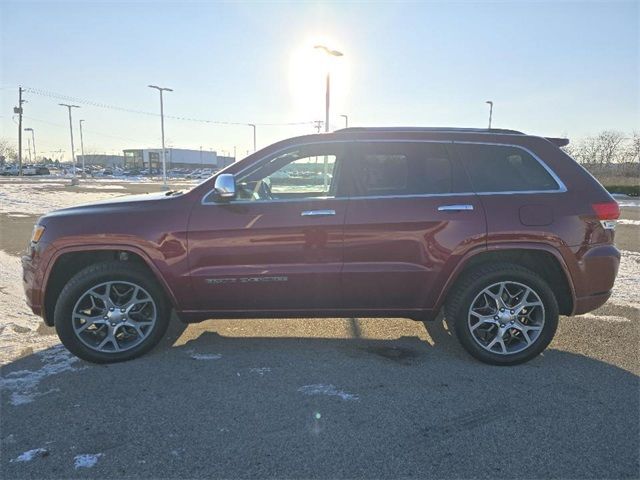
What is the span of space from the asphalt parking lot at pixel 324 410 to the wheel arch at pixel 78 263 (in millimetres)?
500

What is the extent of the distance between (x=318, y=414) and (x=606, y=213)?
2882 millimetres

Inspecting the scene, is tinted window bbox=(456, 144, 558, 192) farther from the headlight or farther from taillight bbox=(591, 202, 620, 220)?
the headlight

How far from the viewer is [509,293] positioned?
3750mm

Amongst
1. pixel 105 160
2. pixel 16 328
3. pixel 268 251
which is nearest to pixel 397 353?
pixel 268 251

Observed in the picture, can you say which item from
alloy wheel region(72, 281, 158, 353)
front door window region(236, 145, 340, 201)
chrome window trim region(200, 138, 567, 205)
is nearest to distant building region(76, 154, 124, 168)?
alloy wheel region(72, 281, 158, 353)

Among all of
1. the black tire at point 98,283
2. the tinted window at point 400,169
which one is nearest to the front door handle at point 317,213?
the tinted window at point 400,169

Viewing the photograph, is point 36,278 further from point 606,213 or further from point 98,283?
point 606,213

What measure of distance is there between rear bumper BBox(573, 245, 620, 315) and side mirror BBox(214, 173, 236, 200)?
2.91 m

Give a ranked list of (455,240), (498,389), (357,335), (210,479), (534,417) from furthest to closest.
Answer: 1. (357,335)
2. (455,240)
3. (498,389)
4. (534,417)
5. (210,479)

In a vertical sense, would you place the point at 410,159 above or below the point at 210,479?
above

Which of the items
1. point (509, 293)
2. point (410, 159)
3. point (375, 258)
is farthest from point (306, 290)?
point (509, 293)

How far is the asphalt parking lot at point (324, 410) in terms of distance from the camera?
8.09 feet

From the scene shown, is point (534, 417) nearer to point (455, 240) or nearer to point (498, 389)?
point (498, 389)

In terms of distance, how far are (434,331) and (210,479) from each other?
2.76 m
